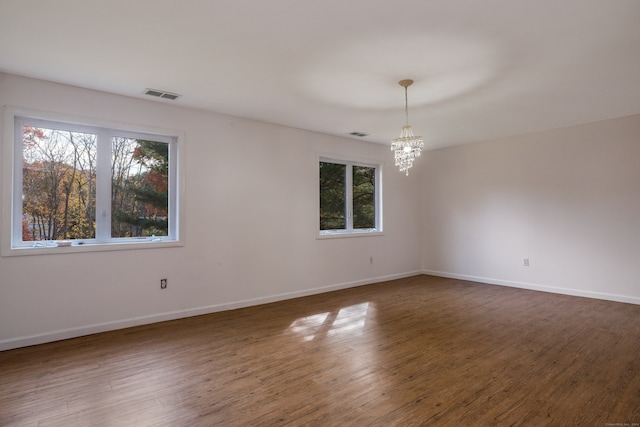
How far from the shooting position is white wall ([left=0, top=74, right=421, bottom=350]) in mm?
3266

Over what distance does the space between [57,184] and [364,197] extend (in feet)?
14.7

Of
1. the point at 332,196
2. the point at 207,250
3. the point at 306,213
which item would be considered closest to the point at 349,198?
the point at 332,196

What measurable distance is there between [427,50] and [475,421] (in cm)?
264

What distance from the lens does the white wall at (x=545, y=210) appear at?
4.63 m

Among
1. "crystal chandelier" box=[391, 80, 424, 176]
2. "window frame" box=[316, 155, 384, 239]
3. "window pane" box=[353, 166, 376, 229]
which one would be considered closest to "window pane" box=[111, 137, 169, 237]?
"window frame" box=[316, 155, 384, 239]

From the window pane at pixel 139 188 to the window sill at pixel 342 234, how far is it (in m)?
2.33

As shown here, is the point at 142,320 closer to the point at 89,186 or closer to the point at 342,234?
the point at 89,186

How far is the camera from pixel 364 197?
623 centimetres

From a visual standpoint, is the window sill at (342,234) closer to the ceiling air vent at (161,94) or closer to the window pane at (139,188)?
the window pane at (139,188)

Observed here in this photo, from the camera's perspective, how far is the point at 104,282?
357cm

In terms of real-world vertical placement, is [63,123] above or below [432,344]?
above

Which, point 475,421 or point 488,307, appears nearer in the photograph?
point 475,421

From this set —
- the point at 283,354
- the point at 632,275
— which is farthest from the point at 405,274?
the point at 283,354

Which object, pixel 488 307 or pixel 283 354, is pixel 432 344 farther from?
pixel 488 307
